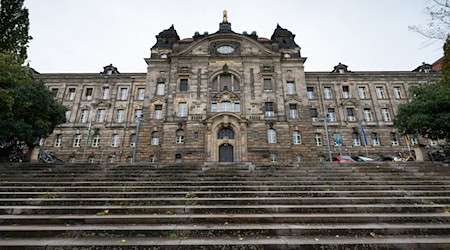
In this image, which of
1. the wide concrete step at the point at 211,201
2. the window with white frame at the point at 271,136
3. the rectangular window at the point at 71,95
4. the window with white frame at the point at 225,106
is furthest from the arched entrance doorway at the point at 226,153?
the rectangular window at the point at 71,95

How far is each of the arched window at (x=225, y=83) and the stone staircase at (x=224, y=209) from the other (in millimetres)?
14683

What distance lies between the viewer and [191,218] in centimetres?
582

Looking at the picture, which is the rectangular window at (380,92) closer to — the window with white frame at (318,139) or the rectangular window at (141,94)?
the window with white frame at (318,139)

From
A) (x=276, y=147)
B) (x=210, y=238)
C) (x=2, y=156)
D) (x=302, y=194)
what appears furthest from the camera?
(x=276, y=147)

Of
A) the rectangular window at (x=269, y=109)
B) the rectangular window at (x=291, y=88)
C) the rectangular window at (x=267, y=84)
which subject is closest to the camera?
the rectangular window at (x=269, y=109)

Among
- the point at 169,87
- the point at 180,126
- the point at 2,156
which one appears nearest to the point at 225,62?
the point at 169,87

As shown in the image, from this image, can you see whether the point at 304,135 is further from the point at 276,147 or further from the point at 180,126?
the point at 180,126

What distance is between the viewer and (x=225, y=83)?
2445cm

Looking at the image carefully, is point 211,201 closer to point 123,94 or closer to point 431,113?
point 431,113

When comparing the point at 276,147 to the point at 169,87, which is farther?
the point at 169,87

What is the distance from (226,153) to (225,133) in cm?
211

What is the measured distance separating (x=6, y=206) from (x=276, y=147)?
19143 millimetres

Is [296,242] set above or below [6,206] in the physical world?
below

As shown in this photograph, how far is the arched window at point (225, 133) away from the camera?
21.8 metres
